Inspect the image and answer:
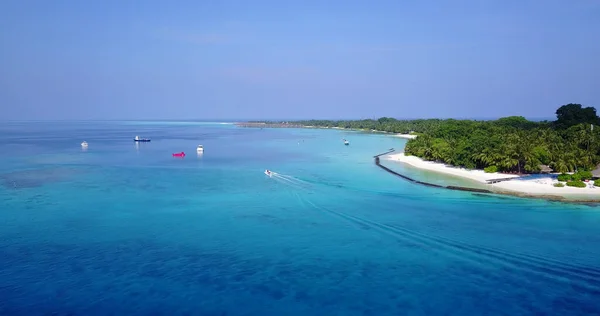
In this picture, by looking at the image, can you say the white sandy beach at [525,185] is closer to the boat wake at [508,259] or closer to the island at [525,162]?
the island at [525,162]

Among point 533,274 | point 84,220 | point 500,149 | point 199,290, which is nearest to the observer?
point 199,290

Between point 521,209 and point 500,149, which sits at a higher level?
point 500,149

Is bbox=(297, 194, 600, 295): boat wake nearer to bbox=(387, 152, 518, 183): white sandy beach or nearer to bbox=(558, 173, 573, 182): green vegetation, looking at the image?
bbox=(387, 152, 518, 183): white sandy beach

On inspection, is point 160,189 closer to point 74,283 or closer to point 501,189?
point 74,283

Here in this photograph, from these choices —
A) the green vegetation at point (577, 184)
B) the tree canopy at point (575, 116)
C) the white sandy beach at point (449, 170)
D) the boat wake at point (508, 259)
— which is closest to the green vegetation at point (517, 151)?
the white sandy beach at point (449, 170)

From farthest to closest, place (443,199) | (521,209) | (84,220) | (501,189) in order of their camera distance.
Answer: (501,189)
(443,199)
(521,209)
(84,220)

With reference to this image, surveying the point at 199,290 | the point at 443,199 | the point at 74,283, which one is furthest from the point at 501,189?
the point at 74,283

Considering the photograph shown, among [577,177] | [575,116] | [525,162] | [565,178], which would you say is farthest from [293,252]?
[575,116]
